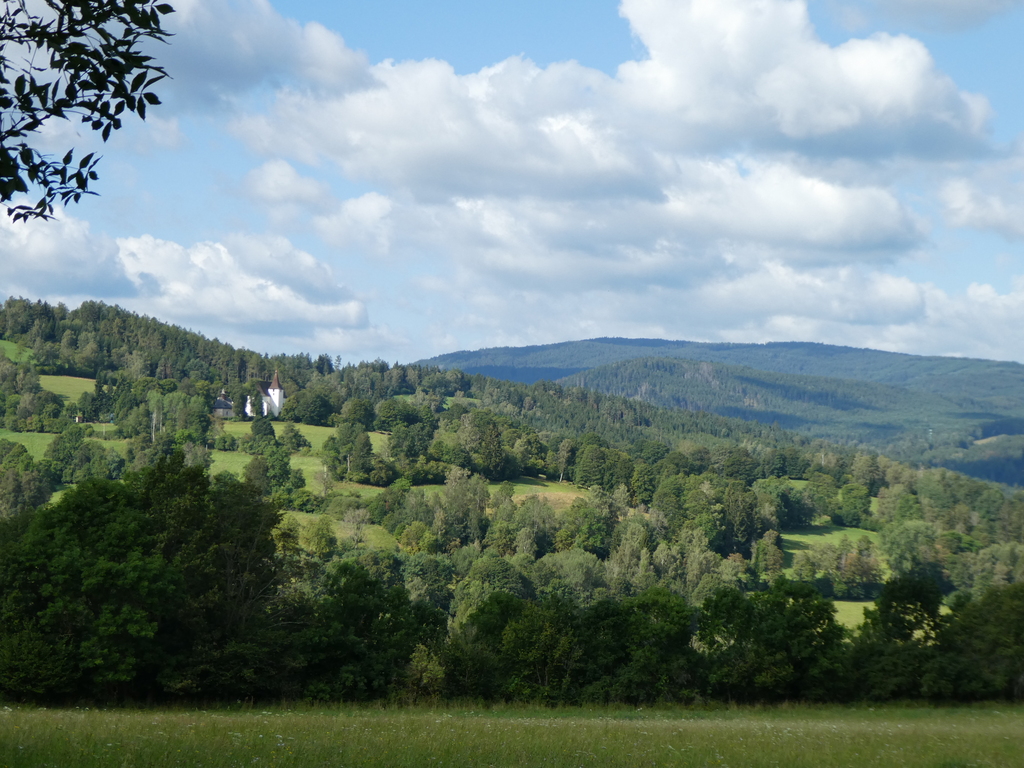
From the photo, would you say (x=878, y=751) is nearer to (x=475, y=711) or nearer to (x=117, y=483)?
(x=475, y=711)

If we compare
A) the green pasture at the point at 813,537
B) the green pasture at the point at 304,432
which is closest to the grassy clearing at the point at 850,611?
the green pasture at the point at 813,537

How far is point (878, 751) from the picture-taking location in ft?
54.9

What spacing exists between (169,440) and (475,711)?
540ft

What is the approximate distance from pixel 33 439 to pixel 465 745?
178 m

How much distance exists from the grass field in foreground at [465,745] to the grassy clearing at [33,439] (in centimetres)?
16301

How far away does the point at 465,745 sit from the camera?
1471 centimetres

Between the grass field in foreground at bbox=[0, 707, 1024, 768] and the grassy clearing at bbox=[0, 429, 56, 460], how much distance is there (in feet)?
535

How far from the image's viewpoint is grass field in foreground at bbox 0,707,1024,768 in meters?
12.5

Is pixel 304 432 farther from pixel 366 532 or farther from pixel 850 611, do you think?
pixel 850 611

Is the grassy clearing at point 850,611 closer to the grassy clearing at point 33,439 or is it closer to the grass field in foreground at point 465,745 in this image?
the grass field in foreground at point 465,745

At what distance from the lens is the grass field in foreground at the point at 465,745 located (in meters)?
12.5

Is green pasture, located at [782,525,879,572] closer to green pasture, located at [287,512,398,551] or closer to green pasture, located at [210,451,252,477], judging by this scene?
green pasture, located at [287,512,398,551]

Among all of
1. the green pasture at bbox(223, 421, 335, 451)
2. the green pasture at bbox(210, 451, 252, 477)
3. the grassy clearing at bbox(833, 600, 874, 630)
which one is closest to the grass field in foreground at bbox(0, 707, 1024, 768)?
the grassy clearing at bbox(833, 600, 874, 630)

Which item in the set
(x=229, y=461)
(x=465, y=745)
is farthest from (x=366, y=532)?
(x=465, y=745)
